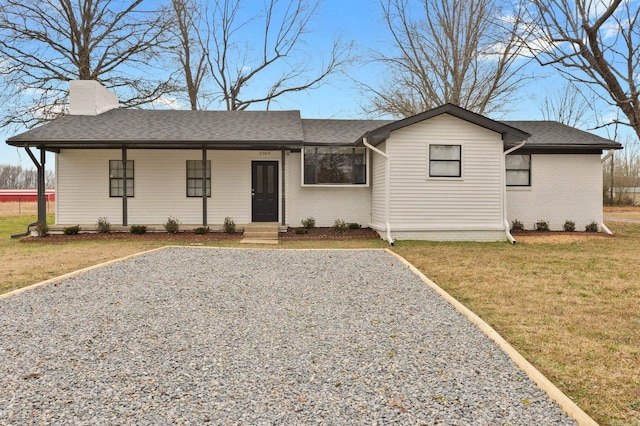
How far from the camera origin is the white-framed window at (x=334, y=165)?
14352 mm

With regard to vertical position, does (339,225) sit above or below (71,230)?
above

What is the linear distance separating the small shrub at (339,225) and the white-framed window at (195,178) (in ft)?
14.3

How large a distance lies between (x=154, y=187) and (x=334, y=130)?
21.7 feet

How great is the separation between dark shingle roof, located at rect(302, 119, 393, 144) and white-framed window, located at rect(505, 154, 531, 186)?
499cm

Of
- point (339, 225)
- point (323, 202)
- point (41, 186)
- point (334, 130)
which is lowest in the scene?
point (339, 225)

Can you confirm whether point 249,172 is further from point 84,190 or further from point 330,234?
point 84,190

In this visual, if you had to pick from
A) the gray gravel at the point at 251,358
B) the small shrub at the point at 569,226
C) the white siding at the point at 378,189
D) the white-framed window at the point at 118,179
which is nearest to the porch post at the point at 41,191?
the white-framed window at the point at 118,179

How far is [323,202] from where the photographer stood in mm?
14656

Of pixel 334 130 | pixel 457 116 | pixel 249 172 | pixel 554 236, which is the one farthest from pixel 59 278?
pixel 554 236

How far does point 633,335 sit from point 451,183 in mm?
8097

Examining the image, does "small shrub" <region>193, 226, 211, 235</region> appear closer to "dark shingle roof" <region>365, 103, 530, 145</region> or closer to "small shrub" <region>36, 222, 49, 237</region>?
"small shrub" <region>36, 222, 49, 237</region>

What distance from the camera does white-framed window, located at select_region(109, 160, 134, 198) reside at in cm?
1432

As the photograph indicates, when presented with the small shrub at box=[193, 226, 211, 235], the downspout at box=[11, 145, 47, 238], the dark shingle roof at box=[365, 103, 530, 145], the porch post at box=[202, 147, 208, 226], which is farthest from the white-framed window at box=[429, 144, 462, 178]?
the downspout at box=[11, 145, 47, 238]

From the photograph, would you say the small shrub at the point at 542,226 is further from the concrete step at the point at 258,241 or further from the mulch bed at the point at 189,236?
the concrete step at the point at 258,241
